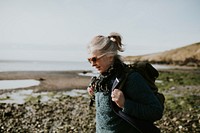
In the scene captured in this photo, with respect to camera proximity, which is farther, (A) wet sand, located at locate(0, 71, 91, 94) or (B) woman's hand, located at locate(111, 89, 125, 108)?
(A) wet sand, located at locate(0, 71, 91, 94)

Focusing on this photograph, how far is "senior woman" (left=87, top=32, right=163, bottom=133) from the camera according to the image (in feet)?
9.69

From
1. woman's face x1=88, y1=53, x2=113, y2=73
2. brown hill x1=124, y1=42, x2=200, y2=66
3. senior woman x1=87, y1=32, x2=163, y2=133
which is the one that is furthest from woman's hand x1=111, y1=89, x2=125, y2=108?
brown hill x1=124, y1=42, x2=200, y2=66

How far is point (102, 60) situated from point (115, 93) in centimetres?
51

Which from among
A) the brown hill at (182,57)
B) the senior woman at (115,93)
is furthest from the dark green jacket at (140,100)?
the brown hill at (182,57)

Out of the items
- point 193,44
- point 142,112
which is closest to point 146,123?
point 142,112

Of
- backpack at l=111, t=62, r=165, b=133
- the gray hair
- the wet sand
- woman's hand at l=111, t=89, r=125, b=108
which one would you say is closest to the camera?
woman's hand at l=111, t=89, r=125, b=108

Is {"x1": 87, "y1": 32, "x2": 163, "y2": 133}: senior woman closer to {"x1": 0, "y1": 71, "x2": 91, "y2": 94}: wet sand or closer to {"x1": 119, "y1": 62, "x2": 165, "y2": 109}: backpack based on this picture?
{"x1": 119, "y1": 62, "x2": 165, "y2": 109}: backpack

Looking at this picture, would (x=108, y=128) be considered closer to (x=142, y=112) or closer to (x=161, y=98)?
(x=142, y=112)

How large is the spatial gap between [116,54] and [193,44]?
4984 inches

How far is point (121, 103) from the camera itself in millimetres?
2941

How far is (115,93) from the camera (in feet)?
9.53

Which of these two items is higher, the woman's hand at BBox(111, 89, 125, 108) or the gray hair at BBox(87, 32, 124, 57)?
the gray hair at BBox(87, 32, 124, 57)

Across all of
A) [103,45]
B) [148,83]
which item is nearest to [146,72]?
[148,83]

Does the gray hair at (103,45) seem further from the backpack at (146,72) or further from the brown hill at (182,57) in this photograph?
the brown hill at (182,57)
